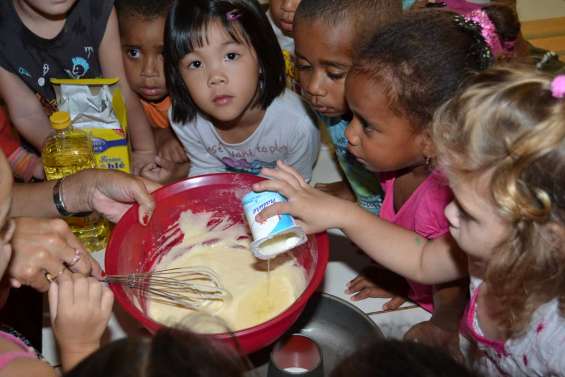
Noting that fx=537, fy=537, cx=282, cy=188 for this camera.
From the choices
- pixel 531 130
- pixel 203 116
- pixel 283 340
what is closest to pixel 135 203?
pixel 283 340

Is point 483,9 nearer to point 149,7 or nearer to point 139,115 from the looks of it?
point 149,7

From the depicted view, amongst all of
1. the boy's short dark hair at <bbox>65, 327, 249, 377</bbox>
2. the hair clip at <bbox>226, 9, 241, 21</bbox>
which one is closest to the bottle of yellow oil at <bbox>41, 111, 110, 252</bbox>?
the hair clip at <bbox>226, 9, 241, 21</bbox>

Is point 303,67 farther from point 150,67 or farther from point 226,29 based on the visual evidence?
point 150,67

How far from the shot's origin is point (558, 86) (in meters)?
0.68

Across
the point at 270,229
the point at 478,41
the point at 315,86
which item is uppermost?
the point at 478,41

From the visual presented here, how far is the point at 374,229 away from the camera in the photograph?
106 cm

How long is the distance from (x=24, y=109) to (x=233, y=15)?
733 mm

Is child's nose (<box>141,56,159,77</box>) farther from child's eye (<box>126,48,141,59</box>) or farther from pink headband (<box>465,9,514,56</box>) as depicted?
pink headband (<box>465,9,514,56</box>)

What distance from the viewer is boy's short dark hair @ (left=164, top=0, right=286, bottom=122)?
4.27 ft

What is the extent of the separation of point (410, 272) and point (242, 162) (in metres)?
0.69

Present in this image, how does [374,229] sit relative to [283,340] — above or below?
above

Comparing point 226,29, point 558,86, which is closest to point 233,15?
point 226,29

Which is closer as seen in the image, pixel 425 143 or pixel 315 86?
pixel 425 143

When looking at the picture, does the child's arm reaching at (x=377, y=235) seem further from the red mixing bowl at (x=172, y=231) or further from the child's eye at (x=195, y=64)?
the child's eye at (x=195, y=64)
